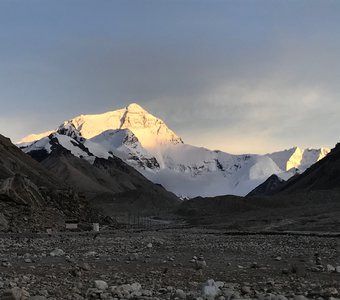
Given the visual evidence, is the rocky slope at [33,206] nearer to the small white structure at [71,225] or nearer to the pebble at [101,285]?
the small white structure at [71,225]

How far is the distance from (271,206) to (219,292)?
375 ft

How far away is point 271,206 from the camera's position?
12488cm

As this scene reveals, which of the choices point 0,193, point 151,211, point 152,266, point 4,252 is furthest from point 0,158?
point 152,266

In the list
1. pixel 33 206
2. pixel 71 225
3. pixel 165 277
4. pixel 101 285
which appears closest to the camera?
pixel 101 285

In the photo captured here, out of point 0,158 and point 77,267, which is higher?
point 0,158

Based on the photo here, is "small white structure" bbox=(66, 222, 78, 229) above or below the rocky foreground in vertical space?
above

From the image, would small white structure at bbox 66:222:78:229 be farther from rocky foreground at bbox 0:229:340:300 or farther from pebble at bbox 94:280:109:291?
pebble at bbox 94:280:109:291

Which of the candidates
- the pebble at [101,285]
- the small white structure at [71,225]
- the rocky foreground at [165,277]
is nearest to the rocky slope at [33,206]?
the small white structure at [71,225]

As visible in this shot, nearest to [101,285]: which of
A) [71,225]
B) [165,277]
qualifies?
[165,277]

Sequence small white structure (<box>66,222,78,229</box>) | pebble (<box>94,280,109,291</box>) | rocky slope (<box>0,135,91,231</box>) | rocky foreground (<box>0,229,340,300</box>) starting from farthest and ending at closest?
small white structure (<box>66,222,78,229</box>) → rocky slope (<box>0,135,91,231</box>) → pebble (<box>94,280,109,291</box>) → rocky foreground (<box>0,229,340,300</box>)

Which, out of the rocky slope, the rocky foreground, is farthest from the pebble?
the rocky slope

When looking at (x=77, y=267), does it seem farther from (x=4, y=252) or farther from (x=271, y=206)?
(x=271, y=206)

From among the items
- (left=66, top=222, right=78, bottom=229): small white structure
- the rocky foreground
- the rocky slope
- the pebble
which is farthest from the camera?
(left=66, top=222, right=78, bottom=229): small white structure

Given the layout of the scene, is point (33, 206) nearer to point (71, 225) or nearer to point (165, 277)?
point (71, 225)
